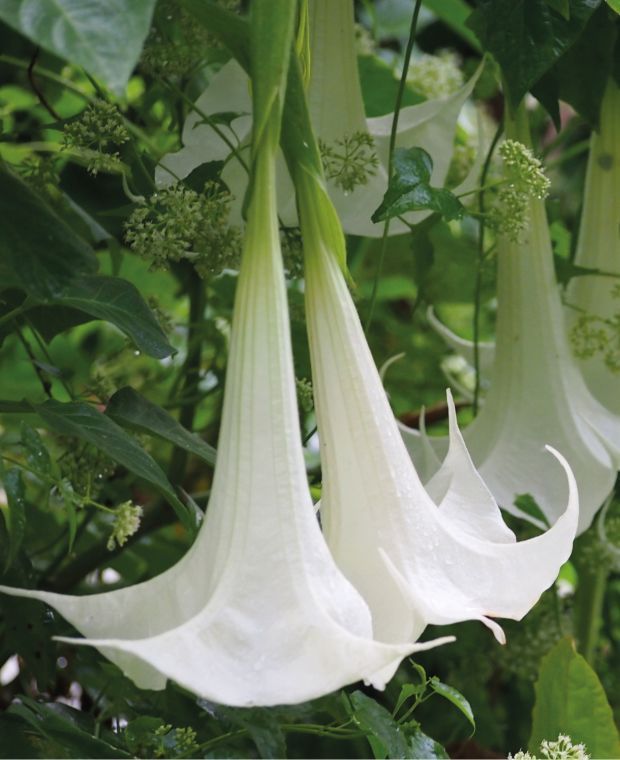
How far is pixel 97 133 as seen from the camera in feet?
1.69

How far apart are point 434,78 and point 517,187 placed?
1.16 ft

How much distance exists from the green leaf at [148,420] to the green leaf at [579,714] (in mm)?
212

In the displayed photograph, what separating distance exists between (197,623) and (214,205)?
0.23 metres

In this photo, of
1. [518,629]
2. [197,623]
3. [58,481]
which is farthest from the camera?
[518,629]

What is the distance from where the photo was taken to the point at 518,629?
33.3 inches

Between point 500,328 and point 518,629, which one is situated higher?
point 500,328

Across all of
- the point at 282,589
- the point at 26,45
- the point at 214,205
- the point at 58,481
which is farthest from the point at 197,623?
the point at 26,45

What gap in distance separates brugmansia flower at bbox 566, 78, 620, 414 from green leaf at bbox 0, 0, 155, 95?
15.1 inches

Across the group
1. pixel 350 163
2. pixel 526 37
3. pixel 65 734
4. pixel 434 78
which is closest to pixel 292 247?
pixel 350 163

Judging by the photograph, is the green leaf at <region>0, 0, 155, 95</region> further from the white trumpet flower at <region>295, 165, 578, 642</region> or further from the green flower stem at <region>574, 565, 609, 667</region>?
the green flower stem at <region>574, 565, 609, 667</region>

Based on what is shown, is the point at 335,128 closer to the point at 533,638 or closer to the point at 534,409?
the point at 534,409

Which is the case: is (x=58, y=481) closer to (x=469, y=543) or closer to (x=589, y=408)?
(x=469, y=543)

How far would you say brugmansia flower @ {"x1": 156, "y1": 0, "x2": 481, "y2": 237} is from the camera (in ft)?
1.81

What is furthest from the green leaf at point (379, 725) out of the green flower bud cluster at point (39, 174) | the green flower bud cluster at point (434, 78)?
the green flower bud cluster at point (434, 78)
